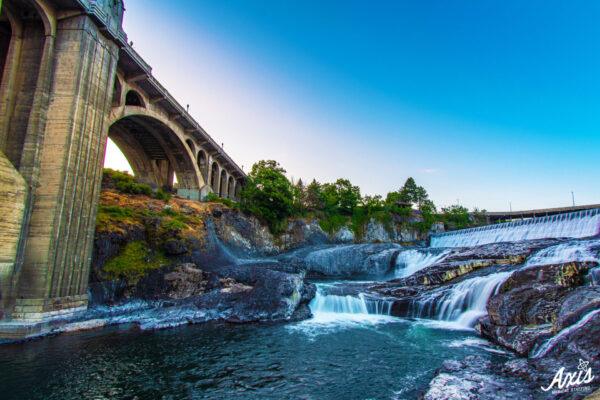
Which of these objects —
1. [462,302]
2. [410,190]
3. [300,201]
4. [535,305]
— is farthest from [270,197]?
[410,190]

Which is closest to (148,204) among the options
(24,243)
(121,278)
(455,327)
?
(121,278)

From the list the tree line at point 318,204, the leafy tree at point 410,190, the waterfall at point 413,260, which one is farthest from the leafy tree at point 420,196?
the waterfall at point 413,260

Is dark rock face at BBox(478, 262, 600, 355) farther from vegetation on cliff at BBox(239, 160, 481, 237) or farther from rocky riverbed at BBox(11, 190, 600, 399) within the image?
vegetation on cliff at BBox(239, 160, 481, 237)

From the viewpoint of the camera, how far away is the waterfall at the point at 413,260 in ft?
71.9

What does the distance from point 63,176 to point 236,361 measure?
10.6m

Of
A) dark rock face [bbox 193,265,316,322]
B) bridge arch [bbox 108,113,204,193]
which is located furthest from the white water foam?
bridge arch [bbox 108,113,204,193]

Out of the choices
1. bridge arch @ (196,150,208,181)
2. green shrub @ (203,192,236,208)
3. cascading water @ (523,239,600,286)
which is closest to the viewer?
cascading water @ (523,239,600,286)

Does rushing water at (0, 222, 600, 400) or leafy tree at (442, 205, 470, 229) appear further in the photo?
leafy tree at (442, 205, 470, 229)

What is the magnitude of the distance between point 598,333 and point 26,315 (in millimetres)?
16772

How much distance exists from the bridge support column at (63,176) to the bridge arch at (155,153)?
45.4ft

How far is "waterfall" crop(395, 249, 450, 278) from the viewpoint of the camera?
21.9 m

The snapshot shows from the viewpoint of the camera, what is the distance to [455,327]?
11.5m

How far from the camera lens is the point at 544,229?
24969mm

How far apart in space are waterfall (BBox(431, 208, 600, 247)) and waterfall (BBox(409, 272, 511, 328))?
50.8 feet
